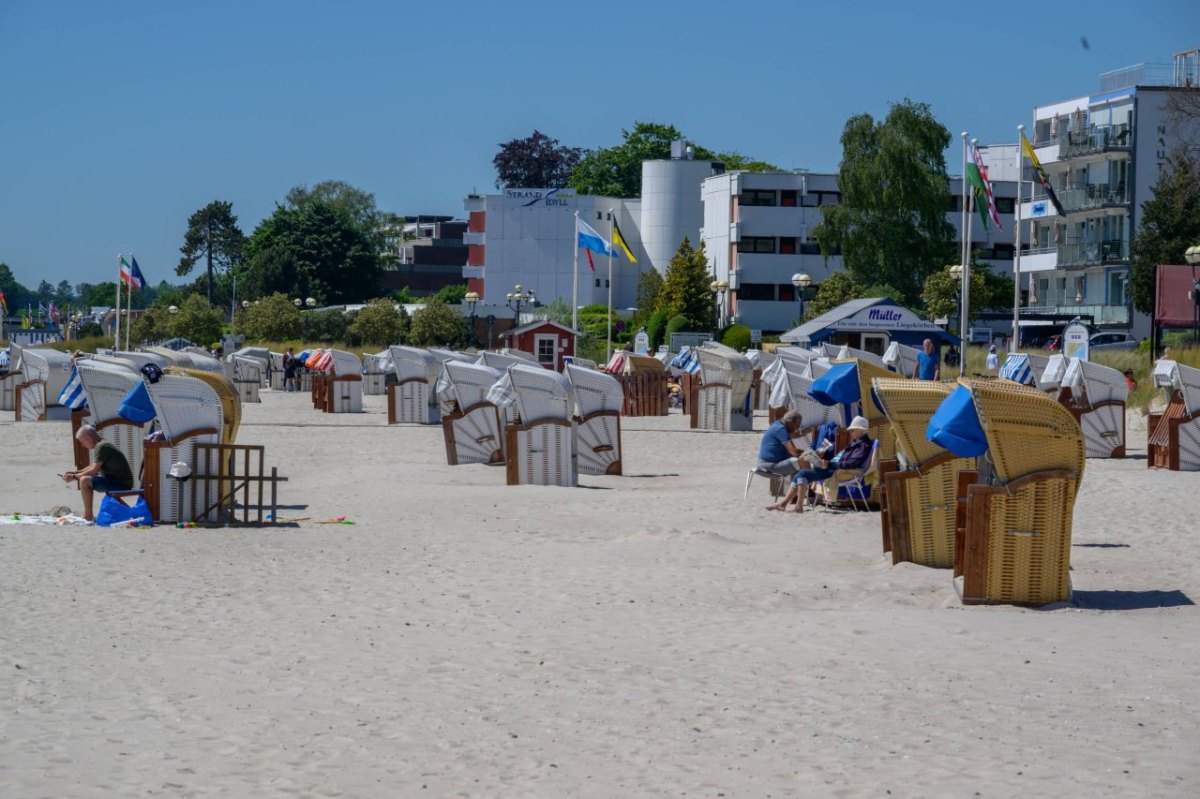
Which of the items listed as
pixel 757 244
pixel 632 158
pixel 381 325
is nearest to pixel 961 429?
pixel 381 325

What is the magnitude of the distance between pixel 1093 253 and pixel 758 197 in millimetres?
19727

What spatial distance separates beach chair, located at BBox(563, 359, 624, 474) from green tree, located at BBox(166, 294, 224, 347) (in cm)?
5935

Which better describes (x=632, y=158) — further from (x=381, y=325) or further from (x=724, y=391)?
(x=724, y=391)

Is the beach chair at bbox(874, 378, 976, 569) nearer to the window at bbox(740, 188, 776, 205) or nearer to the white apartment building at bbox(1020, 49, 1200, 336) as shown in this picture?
the white apartment building at bbox(1020, 49, 1200, 336)

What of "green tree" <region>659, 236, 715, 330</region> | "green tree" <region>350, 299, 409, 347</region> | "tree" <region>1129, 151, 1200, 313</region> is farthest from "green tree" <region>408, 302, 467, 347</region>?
"tree" <region>1129, 151, 1200, 313</region>

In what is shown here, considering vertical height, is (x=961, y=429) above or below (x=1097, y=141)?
below

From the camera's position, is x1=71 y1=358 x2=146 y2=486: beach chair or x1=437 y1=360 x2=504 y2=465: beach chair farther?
x1=437 y1=360 x2=504 y2=465: beach chair

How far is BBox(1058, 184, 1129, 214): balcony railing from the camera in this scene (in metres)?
62.2

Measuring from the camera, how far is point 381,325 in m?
74.9

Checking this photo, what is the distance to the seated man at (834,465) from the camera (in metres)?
16.1

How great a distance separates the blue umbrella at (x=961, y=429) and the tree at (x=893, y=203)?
185 ft

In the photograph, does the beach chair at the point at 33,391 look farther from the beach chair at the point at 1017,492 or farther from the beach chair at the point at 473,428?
the beach chair at the point at 1017,492

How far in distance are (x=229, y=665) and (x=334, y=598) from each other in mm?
2305

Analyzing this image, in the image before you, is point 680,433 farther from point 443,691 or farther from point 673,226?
point 673,226
